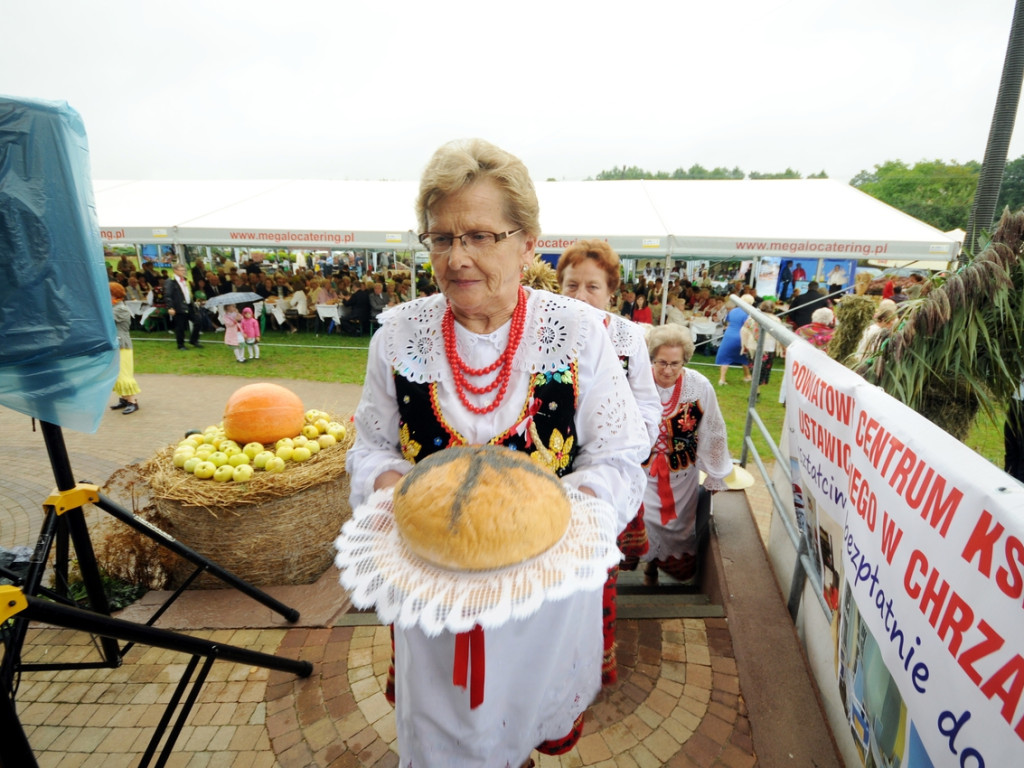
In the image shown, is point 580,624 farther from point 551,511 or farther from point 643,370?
point 643,370

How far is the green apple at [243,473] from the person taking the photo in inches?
131

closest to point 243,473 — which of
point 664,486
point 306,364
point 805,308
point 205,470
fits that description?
point 205,470

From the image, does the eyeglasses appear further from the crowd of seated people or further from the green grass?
the crowd of seated people

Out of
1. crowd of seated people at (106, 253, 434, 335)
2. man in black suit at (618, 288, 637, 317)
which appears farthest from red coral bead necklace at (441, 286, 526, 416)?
crowd of seated people at (106, 253, 434, 335)

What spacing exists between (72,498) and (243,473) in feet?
4.32

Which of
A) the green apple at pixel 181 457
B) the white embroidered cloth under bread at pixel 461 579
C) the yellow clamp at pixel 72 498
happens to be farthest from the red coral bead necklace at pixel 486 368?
the green apple at pixel 181 457

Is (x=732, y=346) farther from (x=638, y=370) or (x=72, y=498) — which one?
(x=72, y=498)

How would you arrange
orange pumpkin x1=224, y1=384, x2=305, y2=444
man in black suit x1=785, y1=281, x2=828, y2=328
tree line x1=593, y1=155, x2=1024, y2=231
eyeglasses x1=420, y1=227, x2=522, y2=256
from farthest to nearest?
1. tree line x1=593, y1=155, x2=1024, y2=231
2. man in black suit x1=785, y1=281, x2=828, y2=328
3. orange pumpkin x1=224, y1=384, x2=305, y2=444
4. eyeglasses x1=420, y1=227, x2=522, y2=256

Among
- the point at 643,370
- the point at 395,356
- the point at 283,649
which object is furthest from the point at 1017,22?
the point at 283,649

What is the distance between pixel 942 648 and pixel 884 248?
1149 centimetres

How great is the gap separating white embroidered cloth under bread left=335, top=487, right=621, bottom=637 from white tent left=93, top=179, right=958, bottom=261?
10.0 metres

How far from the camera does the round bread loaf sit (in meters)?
1.27

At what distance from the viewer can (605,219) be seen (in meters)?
11.6

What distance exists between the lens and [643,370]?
105 inches
